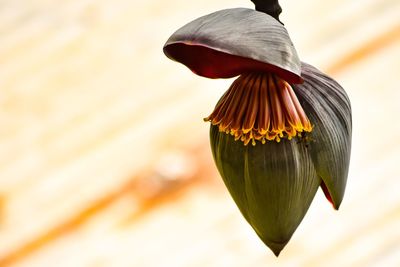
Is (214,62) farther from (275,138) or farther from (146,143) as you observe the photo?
(146,143)

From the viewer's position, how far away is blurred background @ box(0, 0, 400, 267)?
25.2 inches

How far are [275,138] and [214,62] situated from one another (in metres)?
0.03

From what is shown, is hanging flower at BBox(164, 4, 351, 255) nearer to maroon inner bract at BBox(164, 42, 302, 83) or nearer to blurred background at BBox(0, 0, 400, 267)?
maroon inner bract at BBox(164, 42, 302, 83)

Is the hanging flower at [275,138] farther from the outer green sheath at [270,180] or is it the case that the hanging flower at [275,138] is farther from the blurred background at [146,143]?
the blurred background at [146,143]

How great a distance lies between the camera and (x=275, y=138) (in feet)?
0.82

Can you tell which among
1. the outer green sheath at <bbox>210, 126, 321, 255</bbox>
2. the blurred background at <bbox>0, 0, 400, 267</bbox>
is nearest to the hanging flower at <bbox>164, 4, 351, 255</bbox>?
the outer green sheath at <bbox>210, 126, 321, 255</bbox>

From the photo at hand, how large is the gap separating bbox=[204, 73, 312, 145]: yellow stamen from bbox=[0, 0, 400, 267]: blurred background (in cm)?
39

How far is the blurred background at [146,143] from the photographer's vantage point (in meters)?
0.64

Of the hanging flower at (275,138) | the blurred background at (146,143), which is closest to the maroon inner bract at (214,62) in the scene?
the hanging flower at (275,138)

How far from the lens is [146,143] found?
727 millimetres

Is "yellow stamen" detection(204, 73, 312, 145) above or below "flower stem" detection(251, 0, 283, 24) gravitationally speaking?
below

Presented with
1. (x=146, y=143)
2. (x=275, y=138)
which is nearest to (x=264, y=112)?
(x=275, y=138)

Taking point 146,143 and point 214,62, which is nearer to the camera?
point 214,62

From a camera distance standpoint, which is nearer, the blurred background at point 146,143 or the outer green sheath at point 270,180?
the outer green sheath at point 270,180
